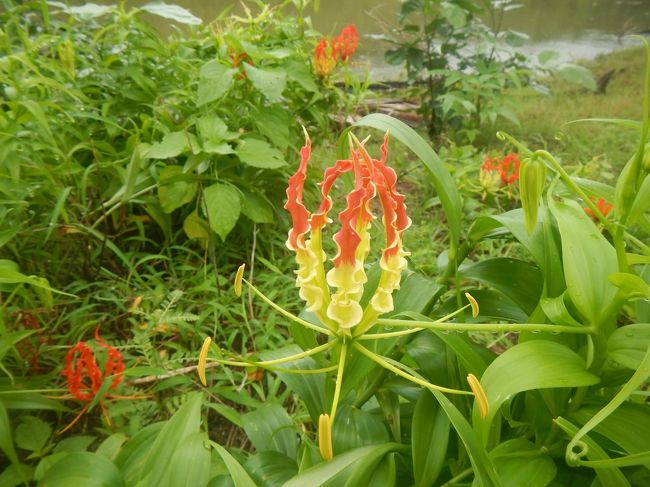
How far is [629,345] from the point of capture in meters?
0.49

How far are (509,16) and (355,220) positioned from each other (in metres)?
5.65

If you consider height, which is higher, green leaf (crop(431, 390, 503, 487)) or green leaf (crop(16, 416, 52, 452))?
green leaf (crop(431, 390, 503, 487))

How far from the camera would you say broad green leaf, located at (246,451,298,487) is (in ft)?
2.24

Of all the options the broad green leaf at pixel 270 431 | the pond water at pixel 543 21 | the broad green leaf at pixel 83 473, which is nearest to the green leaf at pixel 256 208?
the broad green leaf at pixel 270 431

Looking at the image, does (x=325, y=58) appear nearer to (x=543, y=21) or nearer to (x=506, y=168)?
(x=506, y=168)

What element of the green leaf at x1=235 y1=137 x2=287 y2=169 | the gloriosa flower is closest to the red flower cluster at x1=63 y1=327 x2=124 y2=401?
the gloriosa flower

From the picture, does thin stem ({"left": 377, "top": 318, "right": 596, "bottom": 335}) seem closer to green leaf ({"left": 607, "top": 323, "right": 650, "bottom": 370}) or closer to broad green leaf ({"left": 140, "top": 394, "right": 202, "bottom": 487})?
green leaf ({"left": 607, "top": 323, "right": 650, "bottom": 370})

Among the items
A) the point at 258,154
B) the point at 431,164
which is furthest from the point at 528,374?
the point at 258,154

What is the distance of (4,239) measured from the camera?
2.69 feet

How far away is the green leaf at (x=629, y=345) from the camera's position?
48 centimetres

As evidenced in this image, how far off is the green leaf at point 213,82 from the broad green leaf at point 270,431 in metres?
0.80

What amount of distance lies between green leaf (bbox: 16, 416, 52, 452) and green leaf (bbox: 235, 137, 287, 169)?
0.74 metres

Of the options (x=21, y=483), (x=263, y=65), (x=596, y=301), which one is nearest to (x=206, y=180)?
(x=263, y=65)

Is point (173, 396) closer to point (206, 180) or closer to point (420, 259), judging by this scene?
point (206, 180)
